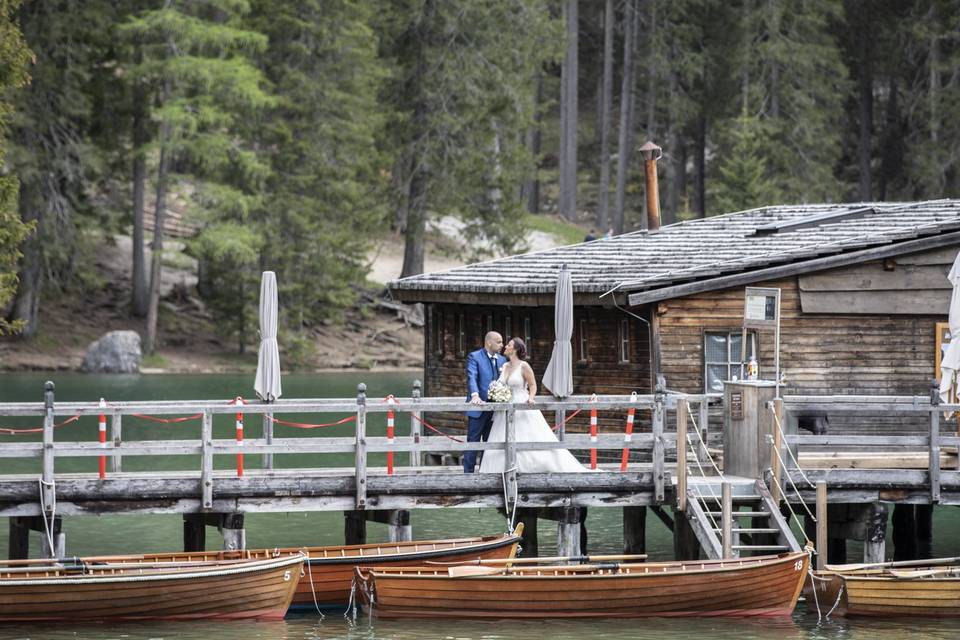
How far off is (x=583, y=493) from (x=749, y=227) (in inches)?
433

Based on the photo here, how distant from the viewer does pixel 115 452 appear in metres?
19.8

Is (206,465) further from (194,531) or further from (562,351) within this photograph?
(562,351)

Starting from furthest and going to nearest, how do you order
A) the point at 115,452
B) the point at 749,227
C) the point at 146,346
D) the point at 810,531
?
the point at 146,346, the point at 749,227, the point at 810,531, the point at 115,452

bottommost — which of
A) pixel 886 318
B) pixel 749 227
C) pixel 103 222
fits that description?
pixel 886 318

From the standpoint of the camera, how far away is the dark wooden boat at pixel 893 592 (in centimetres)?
1970

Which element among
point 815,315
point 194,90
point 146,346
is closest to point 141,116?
point 194,90

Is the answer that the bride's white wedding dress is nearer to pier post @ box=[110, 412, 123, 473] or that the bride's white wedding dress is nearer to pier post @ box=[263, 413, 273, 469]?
pier post @ box=[263, 413, 273, 469]

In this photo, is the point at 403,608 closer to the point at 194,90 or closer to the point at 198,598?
the point at 198,598

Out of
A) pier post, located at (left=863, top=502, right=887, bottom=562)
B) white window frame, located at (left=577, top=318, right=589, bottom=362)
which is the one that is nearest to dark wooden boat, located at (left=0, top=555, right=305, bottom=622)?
pier post, located at (left=863, top=502, right=887, bottom=562)

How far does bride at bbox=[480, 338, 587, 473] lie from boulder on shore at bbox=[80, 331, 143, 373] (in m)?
35.9

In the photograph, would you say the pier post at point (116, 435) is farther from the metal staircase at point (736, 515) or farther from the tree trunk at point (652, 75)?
the tree trunk at point (652, 75)

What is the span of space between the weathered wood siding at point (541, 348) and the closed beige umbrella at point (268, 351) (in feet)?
19.5

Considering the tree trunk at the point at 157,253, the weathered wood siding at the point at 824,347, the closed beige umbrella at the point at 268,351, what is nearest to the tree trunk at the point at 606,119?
the tree trunk at the point at 157,253

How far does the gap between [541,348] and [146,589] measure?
10.9 metres
